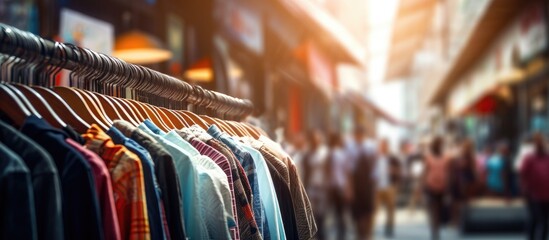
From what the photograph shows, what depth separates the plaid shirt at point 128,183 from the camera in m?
1.59

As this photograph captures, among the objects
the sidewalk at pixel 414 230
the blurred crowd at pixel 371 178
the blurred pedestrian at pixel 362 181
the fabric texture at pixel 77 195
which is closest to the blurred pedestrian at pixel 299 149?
the blurred crowd at pixel 371 178

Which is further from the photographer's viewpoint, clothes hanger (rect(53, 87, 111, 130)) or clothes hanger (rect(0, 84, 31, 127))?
clothes hanger (rect(53, 87, 111, 130))

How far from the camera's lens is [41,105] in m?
1.65

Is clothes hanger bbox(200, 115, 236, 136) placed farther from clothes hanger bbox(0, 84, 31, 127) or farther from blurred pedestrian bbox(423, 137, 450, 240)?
blurred pedestrian bbox(423, 137, 450, 240)

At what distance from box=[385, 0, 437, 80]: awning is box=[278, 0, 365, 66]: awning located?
8.47 metres

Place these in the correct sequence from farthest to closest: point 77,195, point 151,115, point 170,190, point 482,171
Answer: point 482,171 < point 151,115 < point 170,190 < point 77,195

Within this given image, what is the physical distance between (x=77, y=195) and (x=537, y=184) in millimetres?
8460

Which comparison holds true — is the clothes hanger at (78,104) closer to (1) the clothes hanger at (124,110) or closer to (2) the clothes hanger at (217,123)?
(1) the clothes hanger at (124,110)

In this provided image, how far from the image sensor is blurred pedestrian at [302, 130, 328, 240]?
9.31 m

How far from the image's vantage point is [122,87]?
2201mm

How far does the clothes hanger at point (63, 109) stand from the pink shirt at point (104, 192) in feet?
0.72

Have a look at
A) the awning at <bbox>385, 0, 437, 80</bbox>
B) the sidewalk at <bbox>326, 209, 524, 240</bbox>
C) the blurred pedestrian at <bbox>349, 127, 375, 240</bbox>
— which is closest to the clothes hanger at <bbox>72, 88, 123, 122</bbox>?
the blurred pedestrian at <bbox>349, 127, 375, 240</bbox>

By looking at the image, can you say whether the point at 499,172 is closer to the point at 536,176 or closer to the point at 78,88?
the point at 536,176

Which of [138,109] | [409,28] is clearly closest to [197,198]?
[138,109]
